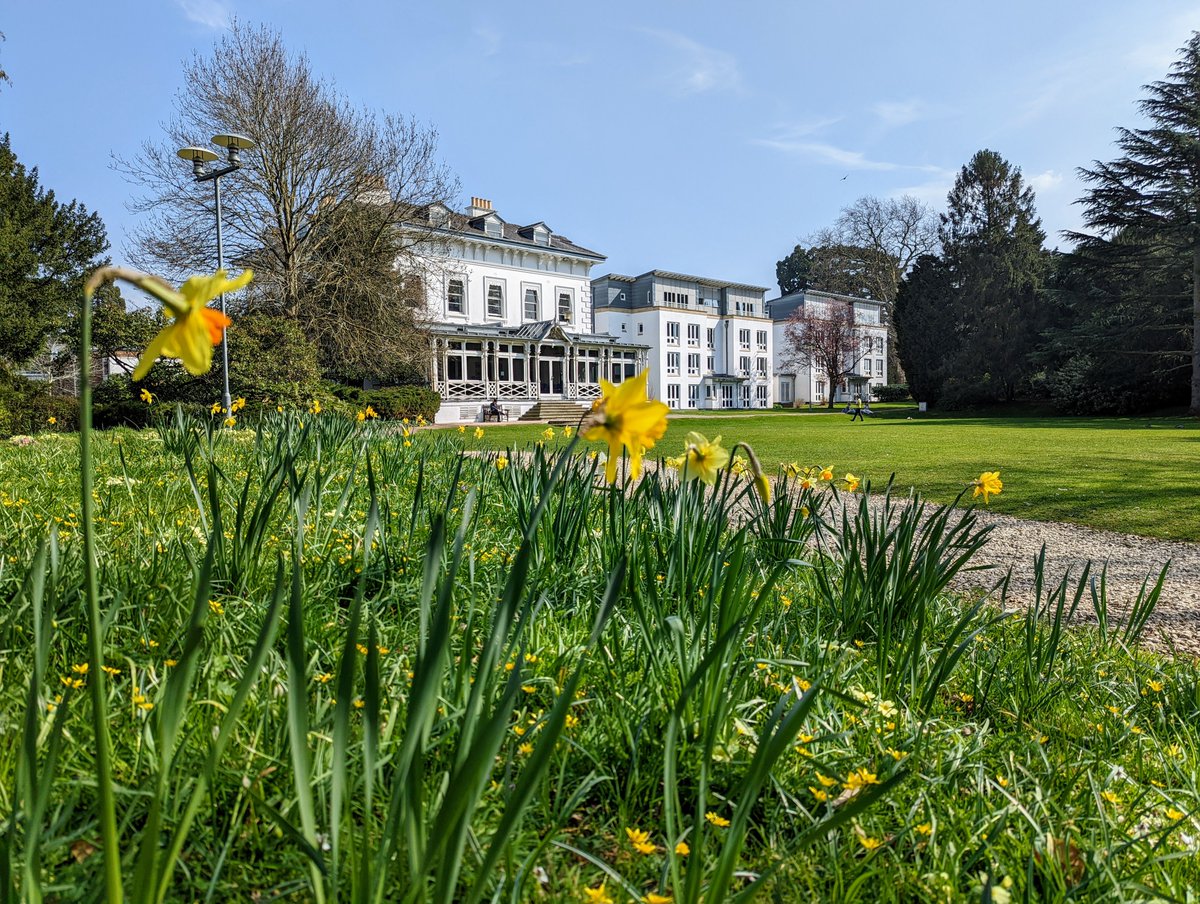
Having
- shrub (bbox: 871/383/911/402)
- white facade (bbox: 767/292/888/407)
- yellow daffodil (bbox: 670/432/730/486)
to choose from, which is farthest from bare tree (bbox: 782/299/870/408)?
yellow daffodil (bbox: 670/432/730/486)

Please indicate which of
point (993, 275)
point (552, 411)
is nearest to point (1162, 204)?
point (993, 275)

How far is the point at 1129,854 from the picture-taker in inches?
48.2

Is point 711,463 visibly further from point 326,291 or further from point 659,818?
point 326,291

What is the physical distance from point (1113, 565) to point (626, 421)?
4.75m

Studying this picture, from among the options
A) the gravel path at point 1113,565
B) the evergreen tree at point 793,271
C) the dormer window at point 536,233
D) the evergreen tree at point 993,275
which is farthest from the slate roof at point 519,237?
the evergreen tree at point 793,271

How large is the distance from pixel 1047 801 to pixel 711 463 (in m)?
0.87

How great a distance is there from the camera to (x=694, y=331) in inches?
1793

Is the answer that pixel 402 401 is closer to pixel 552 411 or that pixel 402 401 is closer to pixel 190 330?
pixel 552 411

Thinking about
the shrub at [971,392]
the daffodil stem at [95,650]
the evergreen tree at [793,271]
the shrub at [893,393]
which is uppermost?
the evergreen tree at [793,271]

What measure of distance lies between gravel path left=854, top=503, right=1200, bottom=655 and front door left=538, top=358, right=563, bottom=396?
93.5ft

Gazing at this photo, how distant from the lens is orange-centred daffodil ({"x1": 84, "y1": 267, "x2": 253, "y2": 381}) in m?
0.57

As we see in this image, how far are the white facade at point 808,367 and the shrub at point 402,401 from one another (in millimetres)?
31421

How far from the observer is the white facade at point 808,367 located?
50969 millimetres

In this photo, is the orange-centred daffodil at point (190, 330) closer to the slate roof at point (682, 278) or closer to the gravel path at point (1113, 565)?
the gravel path at point (1113, 565)
